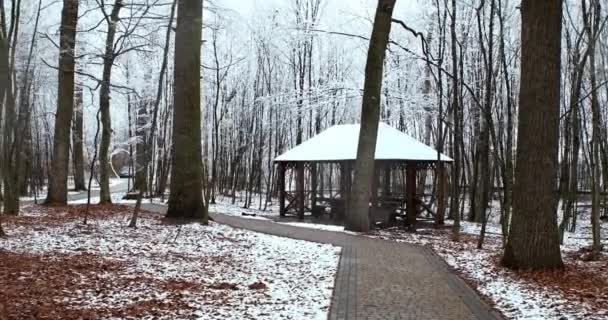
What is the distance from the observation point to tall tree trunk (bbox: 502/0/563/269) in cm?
842

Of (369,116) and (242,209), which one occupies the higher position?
(369,116)

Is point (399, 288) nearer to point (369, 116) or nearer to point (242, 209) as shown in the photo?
point (369, 116)

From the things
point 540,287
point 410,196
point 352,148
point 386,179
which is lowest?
point 540,287

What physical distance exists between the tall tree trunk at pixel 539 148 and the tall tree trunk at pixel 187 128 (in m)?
7.19

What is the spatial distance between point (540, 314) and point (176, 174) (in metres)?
9.09

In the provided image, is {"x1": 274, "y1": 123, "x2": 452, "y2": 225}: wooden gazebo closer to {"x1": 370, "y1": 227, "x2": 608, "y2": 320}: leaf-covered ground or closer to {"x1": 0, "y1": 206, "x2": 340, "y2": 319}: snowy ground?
{"x1": 0, "y1": 206, "x2": 340, "y2": 319}: snowy ground

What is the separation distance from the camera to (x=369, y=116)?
14891 mm

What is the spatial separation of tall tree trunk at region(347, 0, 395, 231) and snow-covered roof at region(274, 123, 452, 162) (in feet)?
12.0

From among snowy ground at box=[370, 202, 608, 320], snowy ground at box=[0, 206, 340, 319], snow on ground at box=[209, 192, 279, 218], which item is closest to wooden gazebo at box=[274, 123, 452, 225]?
snow on ground at box=[209, 192, 279, 218]

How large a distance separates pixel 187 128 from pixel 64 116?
5414 millimetres

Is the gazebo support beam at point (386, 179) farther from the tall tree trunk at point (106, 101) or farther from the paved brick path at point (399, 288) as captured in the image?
the paved brick path at point (399, 288)

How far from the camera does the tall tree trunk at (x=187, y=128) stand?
13.1 meters

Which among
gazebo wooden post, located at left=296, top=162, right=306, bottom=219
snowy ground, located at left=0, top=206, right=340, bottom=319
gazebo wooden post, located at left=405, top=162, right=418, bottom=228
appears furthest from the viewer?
gazebo wooden post, located at left=296, top=162, right=306, bottom=219

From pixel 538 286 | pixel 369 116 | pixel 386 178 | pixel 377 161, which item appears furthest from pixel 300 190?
pixel 538 286
